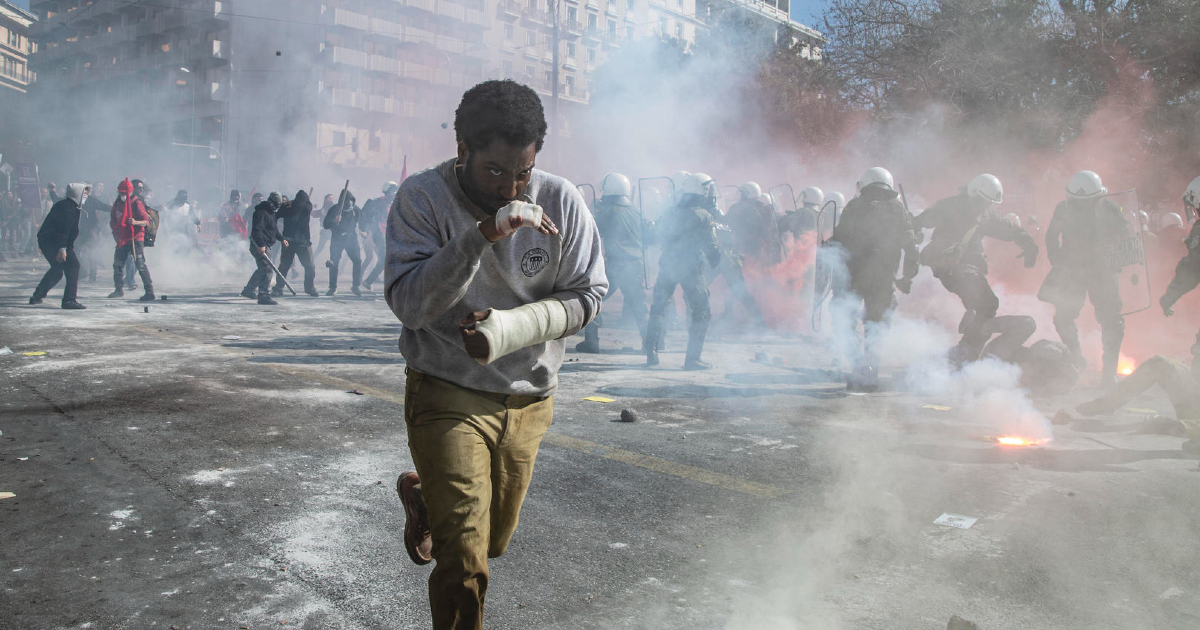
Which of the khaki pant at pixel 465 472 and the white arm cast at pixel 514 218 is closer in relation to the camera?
the white arm cast at pixel 514 218

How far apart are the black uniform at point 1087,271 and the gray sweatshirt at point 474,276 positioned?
6943 millimetres

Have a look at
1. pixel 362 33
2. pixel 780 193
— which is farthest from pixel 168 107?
pixel 780 193

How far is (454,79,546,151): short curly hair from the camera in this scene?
6.08 ft

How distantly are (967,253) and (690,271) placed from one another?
8.22 ft

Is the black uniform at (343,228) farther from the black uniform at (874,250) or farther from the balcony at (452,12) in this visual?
the balcony at (452,12)

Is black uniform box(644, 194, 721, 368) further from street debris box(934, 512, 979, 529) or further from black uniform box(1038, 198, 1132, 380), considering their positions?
street debris box(934, 512, 979, 529)

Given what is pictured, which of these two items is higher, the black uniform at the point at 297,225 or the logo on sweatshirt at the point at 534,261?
the black uniform at the point at 297,225

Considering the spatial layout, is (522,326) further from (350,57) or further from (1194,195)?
(350,57)

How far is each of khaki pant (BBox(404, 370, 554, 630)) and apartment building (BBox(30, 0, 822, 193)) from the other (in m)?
20.8

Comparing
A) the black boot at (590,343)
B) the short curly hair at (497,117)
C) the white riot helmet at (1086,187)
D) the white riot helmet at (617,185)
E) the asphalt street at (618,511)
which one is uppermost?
the white riot helmet at (1086,187)

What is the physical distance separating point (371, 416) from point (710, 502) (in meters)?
2.42

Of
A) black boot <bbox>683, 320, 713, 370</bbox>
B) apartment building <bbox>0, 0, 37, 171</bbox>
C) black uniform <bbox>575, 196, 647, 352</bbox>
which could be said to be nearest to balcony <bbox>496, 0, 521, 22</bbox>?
black uniform <bbox>575, 196, 647, 352</bbox>

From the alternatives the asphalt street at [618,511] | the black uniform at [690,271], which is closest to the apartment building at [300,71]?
the black uniform at [690,271]

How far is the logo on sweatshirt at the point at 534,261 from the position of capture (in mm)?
1979
